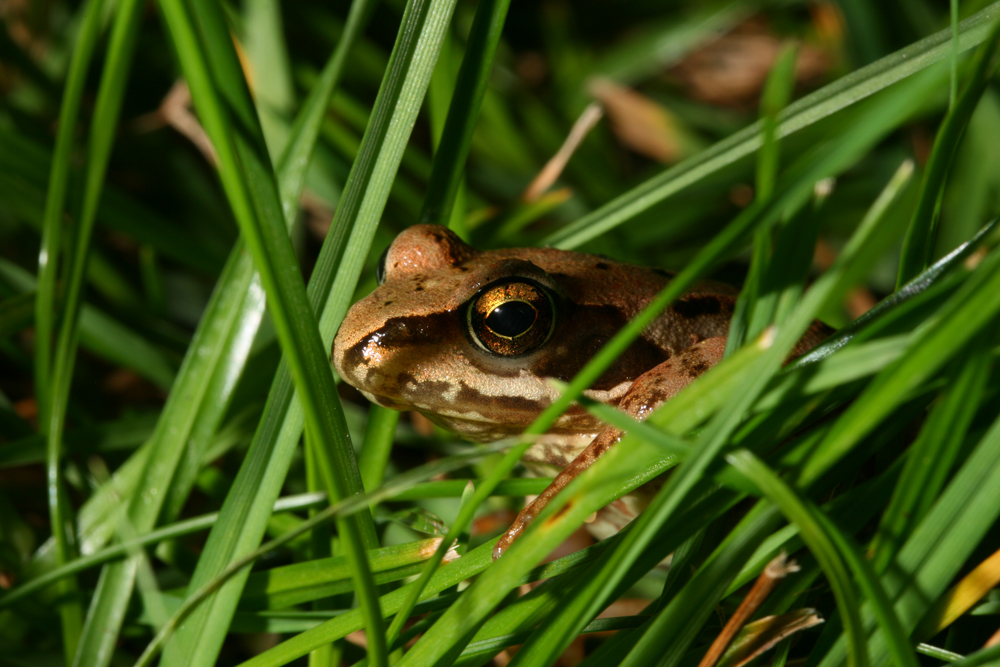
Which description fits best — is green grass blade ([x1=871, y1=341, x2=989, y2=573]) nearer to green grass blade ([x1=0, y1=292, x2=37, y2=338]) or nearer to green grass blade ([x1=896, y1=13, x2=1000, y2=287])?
green grass blade ([x1=896, y1=13, x2=1000, y2=287])

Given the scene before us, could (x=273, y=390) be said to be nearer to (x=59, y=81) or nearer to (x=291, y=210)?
(x=291, y=210)

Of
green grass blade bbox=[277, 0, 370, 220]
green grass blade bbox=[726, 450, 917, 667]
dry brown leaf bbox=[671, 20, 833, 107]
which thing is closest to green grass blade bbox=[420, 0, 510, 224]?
green grass blade bbox=[277, 0, 370, 220]

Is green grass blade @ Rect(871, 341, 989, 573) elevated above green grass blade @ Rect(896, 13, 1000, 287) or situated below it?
below

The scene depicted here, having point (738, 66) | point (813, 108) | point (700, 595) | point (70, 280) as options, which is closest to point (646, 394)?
point (700, 595)

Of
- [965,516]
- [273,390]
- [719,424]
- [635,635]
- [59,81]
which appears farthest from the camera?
[59,81]

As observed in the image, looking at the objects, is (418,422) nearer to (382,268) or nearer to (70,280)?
(382,268)

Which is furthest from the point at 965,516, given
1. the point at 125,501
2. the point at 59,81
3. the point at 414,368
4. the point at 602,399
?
the point at 59,81
